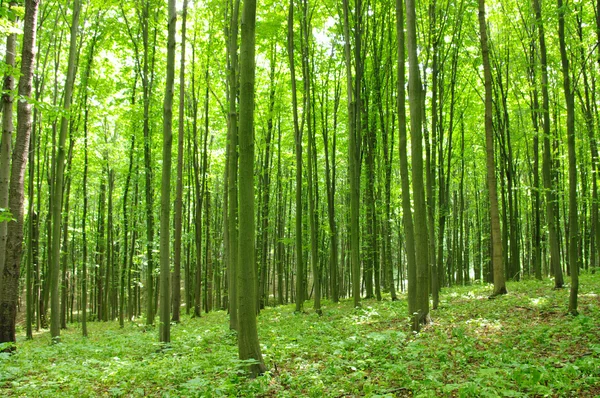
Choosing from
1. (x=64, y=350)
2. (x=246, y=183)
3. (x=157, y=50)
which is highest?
(x=157, y=50)

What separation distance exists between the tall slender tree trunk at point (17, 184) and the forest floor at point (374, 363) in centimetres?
92

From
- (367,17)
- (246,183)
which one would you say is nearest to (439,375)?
(246,183)

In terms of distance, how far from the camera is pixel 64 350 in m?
9.22

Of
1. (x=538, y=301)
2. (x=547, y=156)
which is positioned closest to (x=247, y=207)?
(x=538, y=301)

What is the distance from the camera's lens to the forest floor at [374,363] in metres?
4.53

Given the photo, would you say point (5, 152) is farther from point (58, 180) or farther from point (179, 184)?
point (179, 184)

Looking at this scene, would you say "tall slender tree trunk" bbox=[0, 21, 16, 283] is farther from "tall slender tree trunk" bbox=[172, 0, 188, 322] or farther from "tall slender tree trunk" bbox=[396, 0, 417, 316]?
"tall slender tree trunk" bbox=[396, 0, 417, 316]

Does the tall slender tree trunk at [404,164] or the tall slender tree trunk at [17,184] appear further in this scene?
the tall slender tree trunk at [17,184]

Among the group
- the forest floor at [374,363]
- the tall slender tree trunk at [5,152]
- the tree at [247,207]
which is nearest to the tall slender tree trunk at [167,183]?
the forest floor at [374,363]

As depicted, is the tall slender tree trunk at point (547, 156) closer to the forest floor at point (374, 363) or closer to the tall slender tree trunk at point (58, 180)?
the forest floor at point (374, 363)

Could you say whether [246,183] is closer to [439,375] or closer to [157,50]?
[439,375]

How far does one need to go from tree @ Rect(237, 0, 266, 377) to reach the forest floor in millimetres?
302

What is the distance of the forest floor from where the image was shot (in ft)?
14.9

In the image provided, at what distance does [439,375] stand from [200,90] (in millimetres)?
16015
